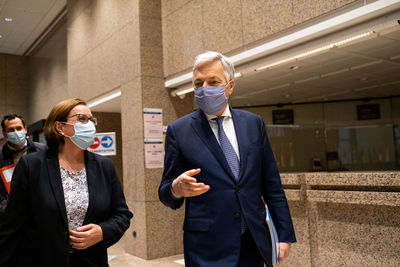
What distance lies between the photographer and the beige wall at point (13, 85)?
44.1ft

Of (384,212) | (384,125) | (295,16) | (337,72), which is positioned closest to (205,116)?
(384,212)

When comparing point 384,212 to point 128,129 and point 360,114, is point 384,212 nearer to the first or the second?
point 128,129

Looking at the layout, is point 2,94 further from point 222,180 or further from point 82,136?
point 222,180

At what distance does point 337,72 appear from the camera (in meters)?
7.76

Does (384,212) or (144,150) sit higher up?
(144,150)

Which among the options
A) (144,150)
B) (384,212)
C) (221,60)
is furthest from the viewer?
(144,150)

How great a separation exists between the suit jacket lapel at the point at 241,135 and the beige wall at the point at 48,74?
7.71 meters

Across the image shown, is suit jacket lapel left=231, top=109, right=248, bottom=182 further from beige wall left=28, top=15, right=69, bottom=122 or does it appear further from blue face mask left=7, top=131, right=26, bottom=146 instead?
beige wall left=28, top=15, right=69, bottom=122

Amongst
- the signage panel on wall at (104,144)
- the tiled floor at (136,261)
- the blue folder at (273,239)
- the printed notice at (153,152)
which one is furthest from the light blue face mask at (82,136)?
the signage panel on wall at (104,144)

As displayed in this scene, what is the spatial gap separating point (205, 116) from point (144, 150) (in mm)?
4111

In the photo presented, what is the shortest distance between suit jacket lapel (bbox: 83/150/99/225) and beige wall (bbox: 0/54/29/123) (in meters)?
12.9

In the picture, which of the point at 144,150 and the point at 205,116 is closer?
the point at 205,116

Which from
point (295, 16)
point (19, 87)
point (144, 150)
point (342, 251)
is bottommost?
point (342, 251)

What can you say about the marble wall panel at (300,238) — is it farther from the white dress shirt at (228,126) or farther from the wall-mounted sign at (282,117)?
the wall-mounted sign at (282,117)
